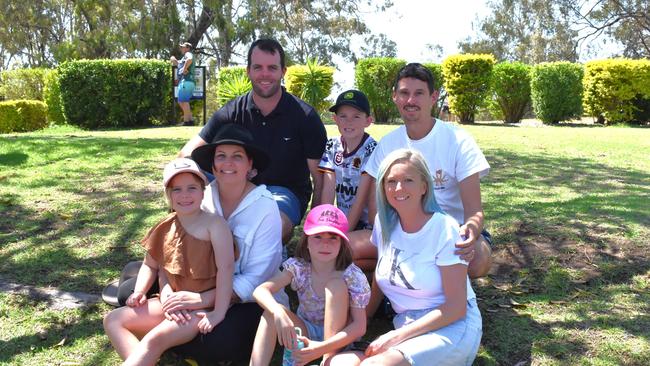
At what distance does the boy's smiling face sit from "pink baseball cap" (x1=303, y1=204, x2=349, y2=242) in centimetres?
112

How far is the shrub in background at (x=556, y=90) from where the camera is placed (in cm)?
1706

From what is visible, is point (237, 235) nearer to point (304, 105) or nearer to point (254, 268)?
point (254, 268)

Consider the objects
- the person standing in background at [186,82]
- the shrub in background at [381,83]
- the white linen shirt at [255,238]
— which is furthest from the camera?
the shrub in background at [381,83]

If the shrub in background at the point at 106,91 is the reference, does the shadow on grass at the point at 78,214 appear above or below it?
below

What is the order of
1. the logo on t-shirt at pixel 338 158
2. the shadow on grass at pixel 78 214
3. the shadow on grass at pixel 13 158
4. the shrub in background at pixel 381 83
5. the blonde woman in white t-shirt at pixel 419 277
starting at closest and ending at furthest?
the blonde woman in white t-shirt at pixel 419 277, the logo on t-shirt at pixel 338 158, the shadow on grass at pixel 78 214, the shadow on grass at pixel 13 158, the shrub in background at pixel 381 83

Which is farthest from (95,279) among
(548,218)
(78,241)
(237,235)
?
(548,218)

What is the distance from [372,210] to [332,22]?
35.5m

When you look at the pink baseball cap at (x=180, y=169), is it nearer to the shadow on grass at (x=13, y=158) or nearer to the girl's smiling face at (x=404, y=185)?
the girl's smiling face at (x=404, y=185)

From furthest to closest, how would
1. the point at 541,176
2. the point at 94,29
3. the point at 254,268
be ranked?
the point at 94,29 < the point at 541,176 < the point at 254,268

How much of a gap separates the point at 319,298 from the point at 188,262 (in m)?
0.71

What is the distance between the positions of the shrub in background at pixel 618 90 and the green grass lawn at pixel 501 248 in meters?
8.53

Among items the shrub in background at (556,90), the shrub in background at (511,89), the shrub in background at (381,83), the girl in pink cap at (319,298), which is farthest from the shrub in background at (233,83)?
the girl in pink cap at (319,298)

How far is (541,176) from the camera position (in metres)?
7.77

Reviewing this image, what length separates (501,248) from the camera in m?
4.98
